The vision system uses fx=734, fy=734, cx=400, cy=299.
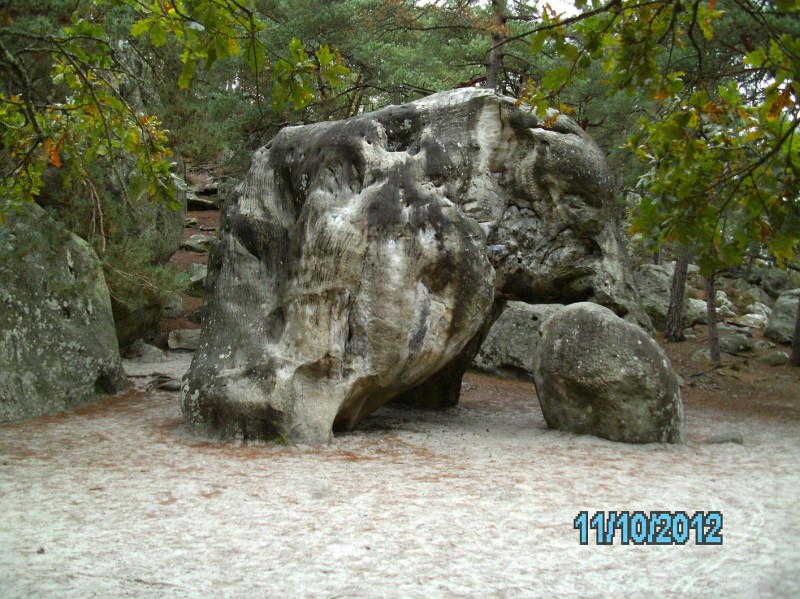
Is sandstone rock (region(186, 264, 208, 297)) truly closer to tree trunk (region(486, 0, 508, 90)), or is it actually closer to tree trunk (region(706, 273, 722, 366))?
tree trunk (region(486, 0, 508, 90))

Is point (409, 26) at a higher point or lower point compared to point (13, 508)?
higher

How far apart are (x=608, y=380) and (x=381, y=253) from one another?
249 cm

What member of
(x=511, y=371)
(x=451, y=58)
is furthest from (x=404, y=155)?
(x=451, y=58)

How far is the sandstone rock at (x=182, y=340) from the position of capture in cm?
1220

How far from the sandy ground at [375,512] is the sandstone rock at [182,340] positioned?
14.2ft

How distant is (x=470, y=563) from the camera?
3.89 meters

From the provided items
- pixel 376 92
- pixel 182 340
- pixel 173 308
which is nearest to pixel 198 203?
pixel 376 92

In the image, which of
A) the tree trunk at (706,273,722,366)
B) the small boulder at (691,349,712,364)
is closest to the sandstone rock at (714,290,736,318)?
the small boulder at (691,349,712,364)

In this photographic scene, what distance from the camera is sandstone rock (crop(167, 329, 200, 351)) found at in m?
12.2

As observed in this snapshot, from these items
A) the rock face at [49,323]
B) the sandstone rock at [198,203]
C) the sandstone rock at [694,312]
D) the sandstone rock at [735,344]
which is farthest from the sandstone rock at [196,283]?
the sandstone rock at [735,344]

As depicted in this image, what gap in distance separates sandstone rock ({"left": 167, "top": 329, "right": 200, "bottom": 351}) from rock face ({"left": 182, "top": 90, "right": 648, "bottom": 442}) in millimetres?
4488

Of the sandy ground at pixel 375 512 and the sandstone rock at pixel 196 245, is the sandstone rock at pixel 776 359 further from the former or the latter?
the sandstone rock at pixel 196 245

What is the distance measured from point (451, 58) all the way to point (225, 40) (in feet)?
45.9

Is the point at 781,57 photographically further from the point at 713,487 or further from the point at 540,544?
the point at 713,487
